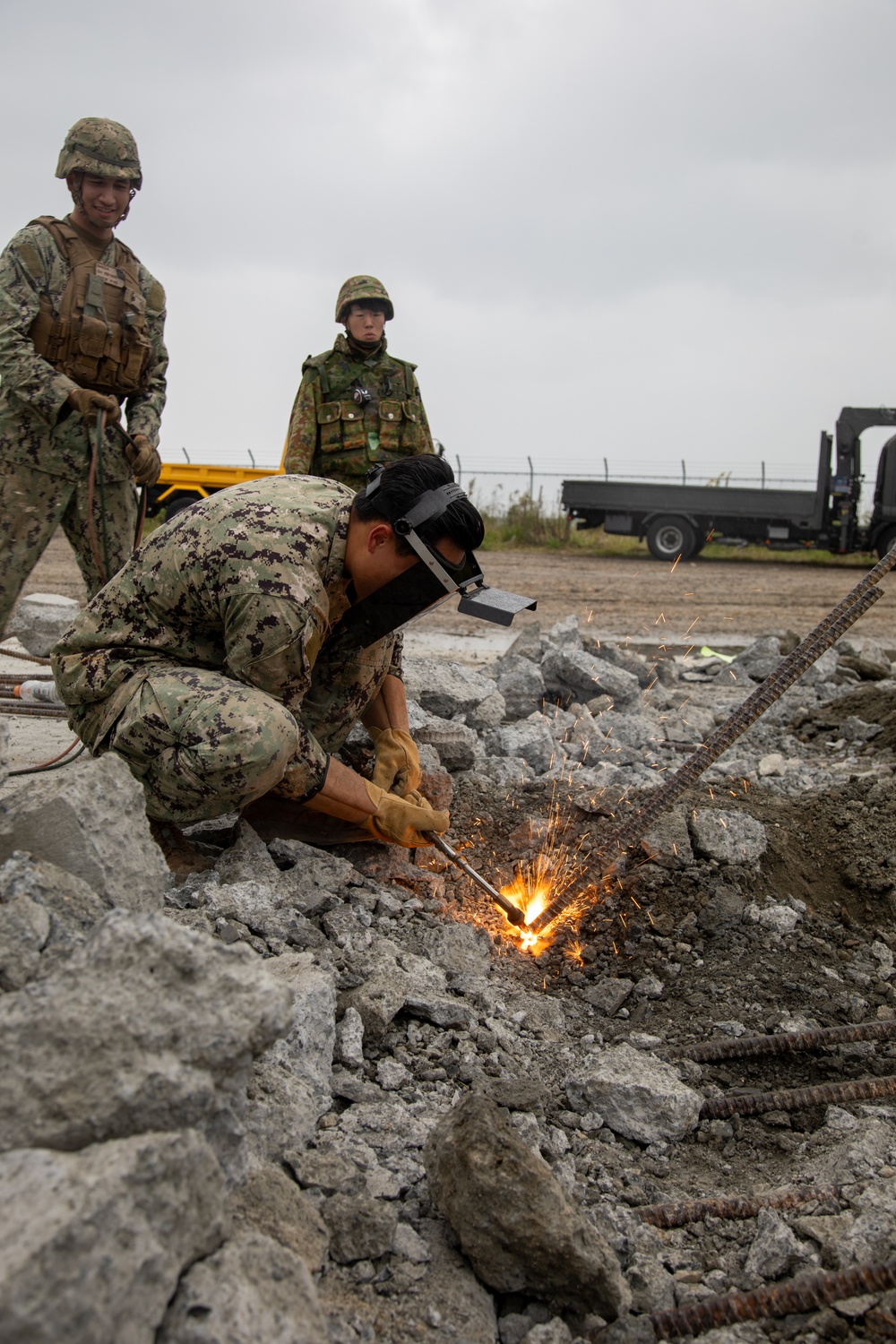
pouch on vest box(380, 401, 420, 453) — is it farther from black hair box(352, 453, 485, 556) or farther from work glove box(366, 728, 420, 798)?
black hair box(352, 453, 485, 556)

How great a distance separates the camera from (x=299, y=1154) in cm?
187


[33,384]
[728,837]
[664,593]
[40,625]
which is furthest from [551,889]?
[664,593]

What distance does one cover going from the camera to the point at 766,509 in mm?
14844

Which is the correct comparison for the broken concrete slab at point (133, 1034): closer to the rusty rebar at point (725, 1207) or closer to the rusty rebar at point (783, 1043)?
the rusty rebar at point (725, 1207)

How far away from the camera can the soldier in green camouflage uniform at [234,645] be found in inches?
104

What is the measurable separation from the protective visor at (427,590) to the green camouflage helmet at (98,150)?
2271 millimetres

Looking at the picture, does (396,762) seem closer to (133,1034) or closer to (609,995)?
(609,995)

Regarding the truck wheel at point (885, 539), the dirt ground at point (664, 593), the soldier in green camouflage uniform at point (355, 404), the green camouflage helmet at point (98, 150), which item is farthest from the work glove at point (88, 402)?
the truck wheel at point (885, 539)

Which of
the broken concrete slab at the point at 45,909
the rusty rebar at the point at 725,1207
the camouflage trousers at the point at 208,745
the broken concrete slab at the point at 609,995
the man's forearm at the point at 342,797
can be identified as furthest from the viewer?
the man's forearm at the point at 342,797

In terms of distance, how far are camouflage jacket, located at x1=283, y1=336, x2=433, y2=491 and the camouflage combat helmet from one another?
182 mm

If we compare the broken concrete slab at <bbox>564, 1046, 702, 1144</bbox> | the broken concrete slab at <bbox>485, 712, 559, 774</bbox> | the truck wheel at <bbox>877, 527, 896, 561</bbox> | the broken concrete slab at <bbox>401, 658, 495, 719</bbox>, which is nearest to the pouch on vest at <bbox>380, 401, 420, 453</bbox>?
the broken concrete slab at <bbox>401, 658, 495, 719</bbox>

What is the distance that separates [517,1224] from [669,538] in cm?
1448

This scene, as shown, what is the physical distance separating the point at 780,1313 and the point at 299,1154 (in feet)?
2.78

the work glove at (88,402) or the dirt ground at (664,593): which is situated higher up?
the work glove at (88,402)
